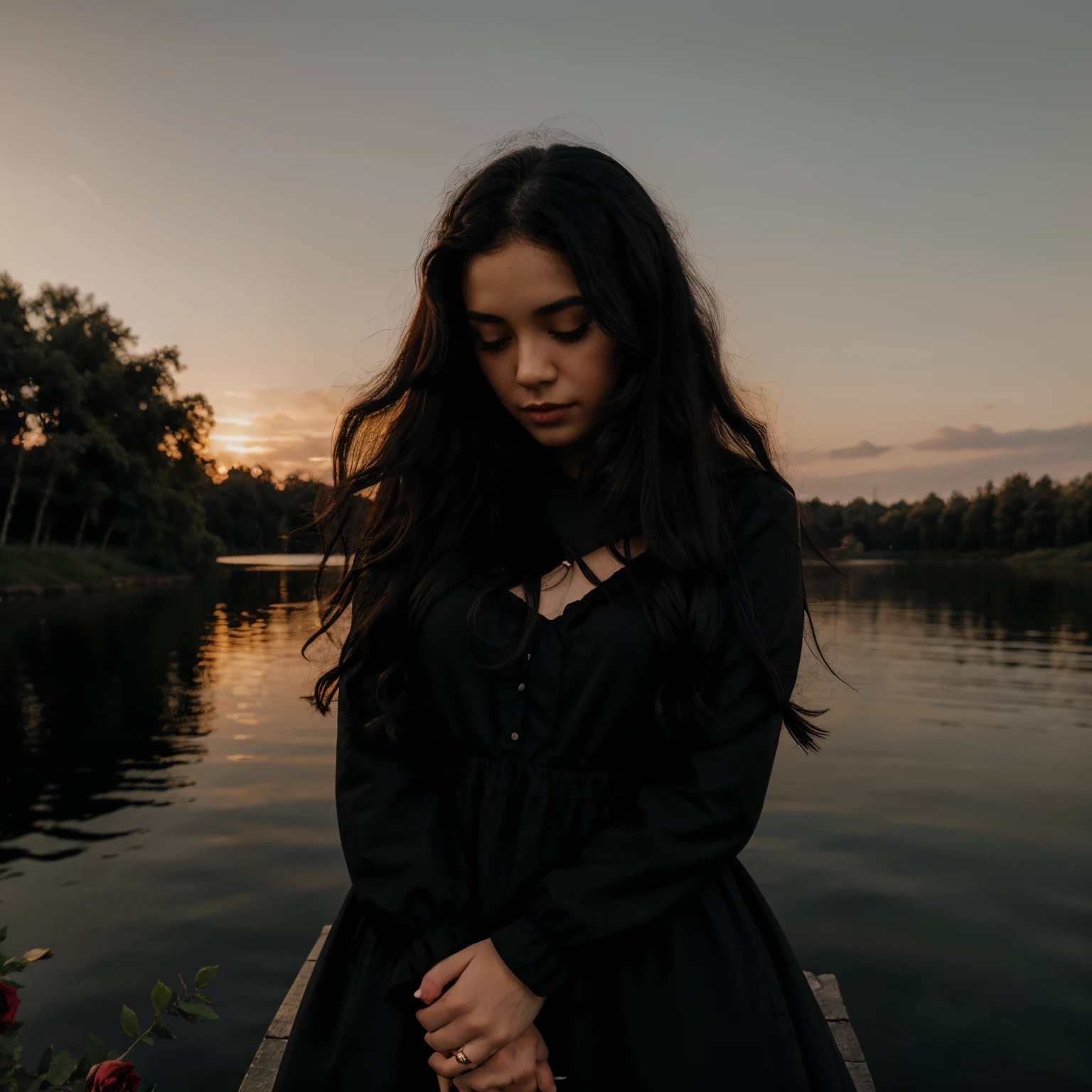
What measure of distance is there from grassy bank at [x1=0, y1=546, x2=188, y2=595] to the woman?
3318cm

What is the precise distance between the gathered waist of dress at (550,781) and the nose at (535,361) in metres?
0.67

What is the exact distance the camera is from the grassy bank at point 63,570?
31248 millimetres

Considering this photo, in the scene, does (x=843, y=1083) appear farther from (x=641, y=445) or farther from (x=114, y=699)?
(x=114, y=699)

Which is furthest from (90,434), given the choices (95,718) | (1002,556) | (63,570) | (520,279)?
(1002,556)

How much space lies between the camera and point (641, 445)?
1.63m

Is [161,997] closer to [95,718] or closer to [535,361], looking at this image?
[535,361]

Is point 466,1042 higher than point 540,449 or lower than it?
lower

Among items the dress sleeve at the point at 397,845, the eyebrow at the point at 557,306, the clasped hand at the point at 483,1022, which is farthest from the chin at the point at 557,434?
the clasped hand at the point at 483,1022

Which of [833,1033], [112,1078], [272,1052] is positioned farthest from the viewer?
[272,1052]

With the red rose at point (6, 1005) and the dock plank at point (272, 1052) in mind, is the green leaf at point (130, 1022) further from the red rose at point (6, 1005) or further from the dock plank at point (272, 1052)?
the dock plank at point (272, 1052)

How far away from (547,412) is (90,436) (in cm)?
4167

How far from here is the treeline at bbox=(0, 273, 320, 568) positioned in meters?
37.2

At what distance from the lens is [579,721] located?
1485 mm

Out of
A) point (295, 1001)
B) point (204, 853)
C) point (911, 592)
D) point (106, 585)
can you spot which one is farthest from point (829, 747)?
point (106, 585)
